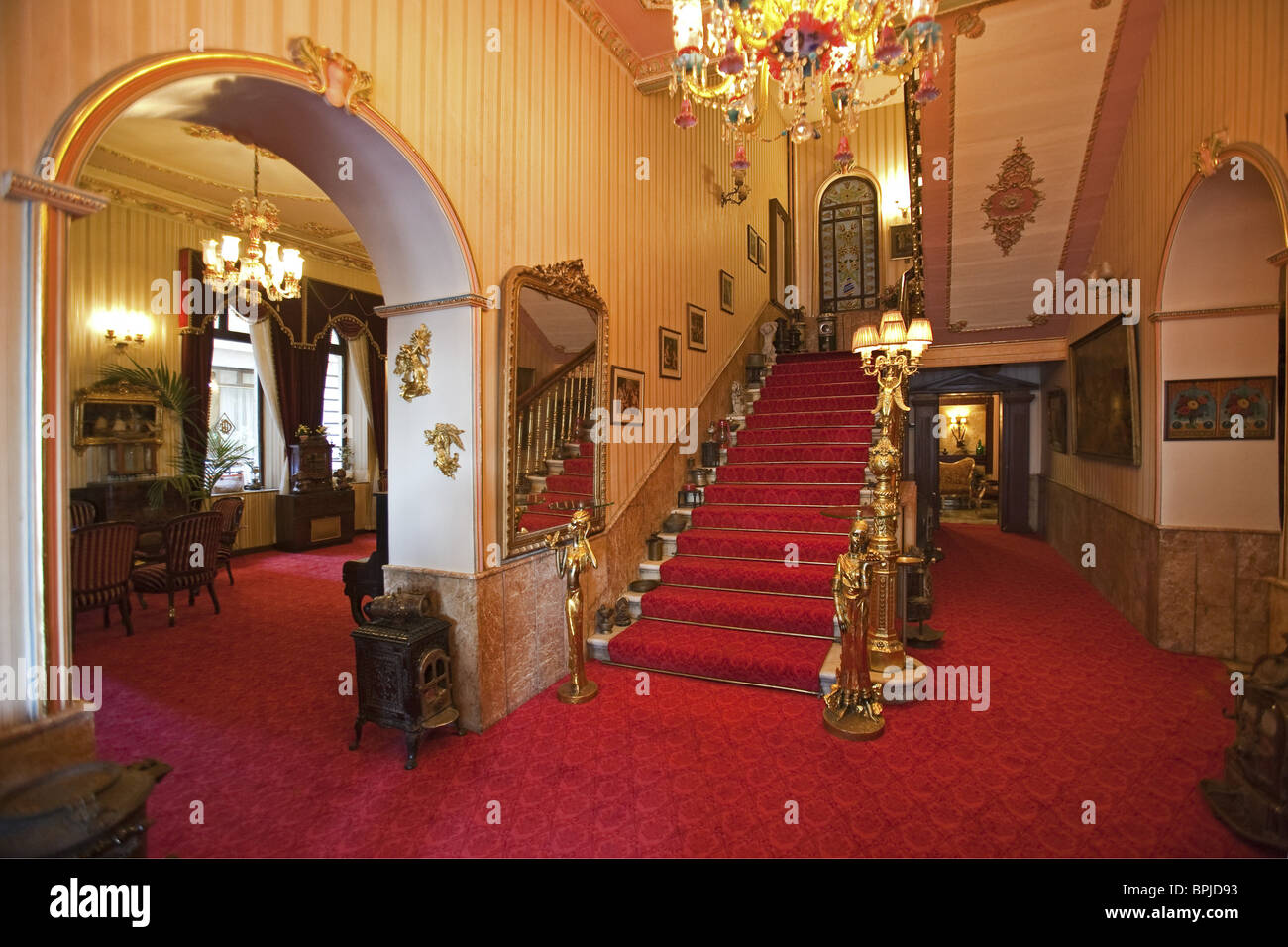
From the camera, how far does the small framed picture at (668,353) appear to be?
6070mm

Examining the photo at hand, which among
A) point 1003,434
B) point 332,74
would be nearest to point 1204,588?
point 1003,434

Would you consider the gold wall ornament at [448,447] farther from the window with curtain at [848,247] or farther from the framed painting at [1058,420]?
the window with curtain at [848,247]

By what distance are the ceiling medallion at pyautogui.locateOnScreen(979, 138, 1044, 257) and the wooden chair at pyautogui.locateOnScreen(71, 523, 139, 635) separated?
877cm

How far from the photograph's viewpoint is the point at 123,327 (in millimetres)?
7488

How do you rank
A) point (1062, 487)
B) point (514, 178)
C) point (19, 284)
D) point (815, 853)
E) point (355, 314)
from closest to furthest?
point (19, 284) → point (815, 853) → point (514, 178) → point (1062, 487) → point (355, 314)

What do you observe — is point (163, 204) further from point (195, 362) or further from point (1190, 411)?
point (1190, 411)

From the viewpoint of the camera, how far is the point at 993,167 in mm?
6078

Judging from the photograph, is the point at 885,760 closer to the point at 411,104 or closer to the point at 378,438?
the point at 411,104

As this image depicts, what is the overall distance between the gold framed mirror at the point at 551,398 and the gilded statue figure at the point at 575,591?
19cm

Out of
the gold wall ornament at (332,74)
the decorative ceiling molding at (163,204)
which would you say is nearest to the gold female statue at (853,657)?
the gold wall ornament at (332,74)

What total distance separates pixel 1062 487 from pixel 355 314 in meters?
11.3

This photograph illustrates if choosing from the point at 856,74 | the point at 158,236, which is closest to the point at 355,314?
the point at 158,236

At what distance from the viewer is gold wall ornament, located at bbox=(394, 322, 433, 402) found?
147 inches

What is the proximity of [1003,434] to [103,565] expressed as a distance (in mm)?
12253
